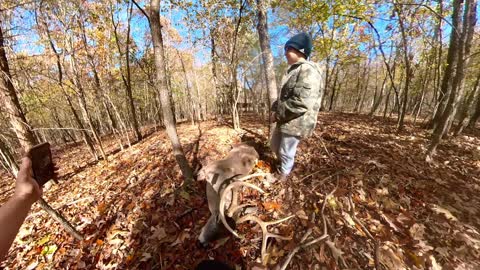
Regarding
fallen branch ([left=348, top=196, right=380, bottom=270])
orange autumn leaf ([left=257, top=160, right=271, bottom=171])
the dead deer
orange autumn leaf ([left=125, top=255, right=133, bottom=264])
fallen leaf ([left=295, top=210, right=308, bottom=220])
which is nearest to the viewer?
fallen branch ([left=348, top=196, right=380, bottom=270])

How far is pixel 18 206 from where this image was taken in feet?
3.87

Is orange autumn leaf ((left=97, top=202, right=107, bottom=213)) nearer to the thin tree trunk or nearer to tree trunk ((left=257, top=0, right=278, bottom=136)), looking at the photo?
the thin tree trunk

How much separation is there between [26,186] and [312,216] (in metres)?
3.04

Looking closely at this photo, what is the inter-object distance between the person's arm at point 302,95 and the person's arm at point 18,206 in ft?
9.62

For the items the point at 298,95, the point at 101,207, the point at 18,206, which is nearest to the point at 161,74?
the point at 298,95

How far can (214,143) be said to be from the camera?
573 cm

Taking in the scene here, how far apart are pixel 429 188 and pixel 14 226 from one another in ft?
16.5

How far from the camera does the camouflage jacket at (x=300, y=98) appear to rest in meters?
2.90

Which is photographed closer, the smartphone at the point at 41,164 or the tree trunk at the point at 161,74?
the smartphone at the point at 41,164

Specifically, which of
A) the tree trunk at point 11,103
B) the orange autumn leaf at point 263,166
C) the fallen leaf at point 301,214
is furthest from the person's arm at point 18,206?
the tree trunk at point 11,103

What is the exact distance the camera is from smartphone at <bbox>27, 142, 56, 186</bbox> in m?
1.53

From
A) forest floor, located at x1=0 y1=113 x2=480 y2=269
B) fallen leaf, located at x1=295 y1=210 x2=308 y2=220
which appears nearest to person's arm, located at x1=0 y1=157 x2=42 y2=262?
forest floor, located at x1=0 y1=113 x2=480 y2=269

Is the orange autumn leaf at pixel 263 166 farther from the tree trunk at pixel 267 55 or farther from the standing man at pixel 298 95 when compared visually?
the tree trunk at pixel 267 55

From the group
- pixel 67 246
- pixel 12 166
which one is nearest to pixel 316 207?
pixel 67 246
